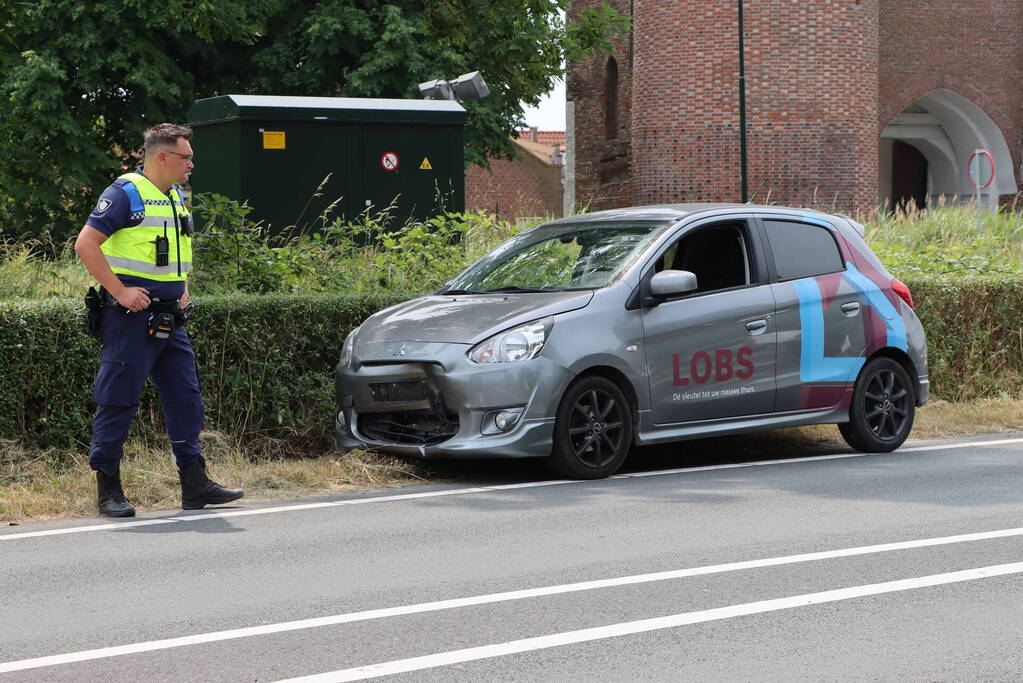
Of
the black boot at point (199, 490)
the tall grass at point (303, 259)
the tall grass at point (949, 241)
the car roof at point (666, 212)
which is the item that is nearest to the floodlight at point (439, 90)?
the tall grass at point (303, 259)

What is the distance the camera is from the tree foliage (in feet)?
73.8

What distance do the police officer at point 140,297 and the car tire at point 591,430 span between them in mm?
2142

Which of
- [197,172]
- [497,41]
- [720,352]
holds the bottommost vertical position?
[720,352]

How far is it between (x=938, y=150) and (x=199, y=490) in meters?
33.0

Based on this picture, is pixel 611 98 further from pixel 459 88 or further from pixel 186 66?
pixel 459 88

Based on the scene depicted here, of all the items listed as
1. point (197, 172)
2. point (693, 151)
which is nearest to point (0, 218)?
point (197, 172)

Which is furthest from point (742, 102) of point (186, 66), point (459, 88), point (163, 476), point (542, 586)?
point (542, 586)

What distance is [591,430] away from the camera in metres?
8.95

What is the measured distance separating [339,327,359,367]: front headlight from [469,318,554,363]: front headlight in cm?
101

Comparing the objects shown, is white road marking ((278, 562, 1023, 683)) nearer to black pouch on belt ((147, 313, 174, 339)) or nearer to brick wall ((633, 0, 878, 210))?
black pouch on belt ((147, 313, 174, 339))

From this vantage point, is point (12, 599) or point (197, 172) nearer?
point (12, 599)

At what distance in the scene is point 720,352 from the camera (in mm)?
9492

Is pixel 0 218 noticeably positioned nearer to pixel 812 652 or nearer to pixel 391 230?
pixel 391 230

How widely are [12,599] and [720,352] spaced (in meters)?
4.94
